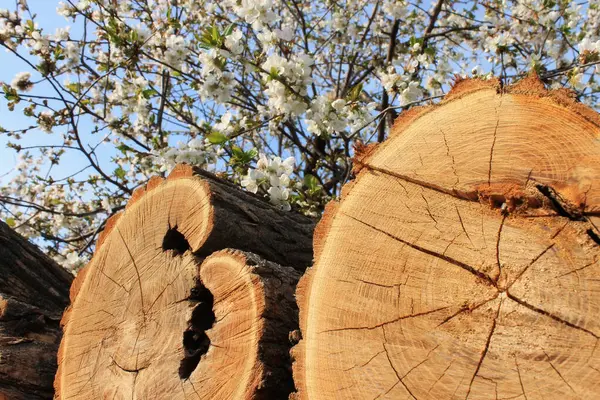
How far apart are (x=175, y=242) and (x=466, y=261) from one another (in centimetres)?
90

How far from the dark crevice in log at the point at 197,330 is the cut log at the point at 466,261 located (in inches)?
13.7

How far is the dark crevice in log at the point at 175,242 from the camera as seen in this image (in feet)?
5.27

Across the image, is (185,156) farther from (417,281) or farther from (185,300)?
(417,281)

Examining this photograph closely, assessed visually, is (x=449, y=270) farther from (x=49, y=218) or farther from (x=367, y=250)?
(x=49, y=218)

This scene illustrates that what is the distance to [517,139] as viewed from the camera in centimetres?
111

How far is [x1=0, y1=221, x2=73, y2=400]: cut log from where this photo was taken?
185 cm

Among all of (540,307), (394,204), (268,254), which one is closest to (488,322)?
(540,307)

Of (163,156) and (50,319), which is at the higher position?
(163,156)

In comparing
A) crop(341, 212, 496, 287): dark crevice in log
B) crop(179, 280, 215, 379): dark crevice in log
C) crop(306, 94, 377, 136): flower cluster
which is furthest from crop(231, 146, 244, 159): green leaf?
crop(341, 212, 496, 287): dark crevice in log

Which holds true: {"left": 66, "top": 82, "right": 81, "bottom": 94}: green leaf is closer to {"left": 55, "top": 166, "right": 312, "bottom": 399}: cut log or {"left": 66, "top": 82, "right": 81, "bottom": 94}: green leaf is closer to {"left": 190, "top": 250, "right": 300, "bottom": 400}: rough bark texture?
{"left": 55, "top": 166, "right": 312, "bottom": 399}: cut log

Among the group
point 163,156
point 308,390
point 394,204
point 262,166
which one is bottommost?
point 308,390

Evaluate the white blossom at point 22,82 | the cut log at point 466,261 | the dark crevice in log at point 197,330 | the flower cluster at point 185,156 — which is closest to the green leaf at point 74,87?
the white blossom at point 22,82

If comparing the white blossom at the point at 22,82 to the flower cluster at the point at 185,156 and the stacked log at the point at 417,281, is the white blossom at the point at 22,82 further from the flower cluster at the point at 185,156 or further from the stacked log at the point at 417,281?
the stacked log at the point at 417,281

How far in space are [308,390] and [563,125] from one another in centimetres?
73
